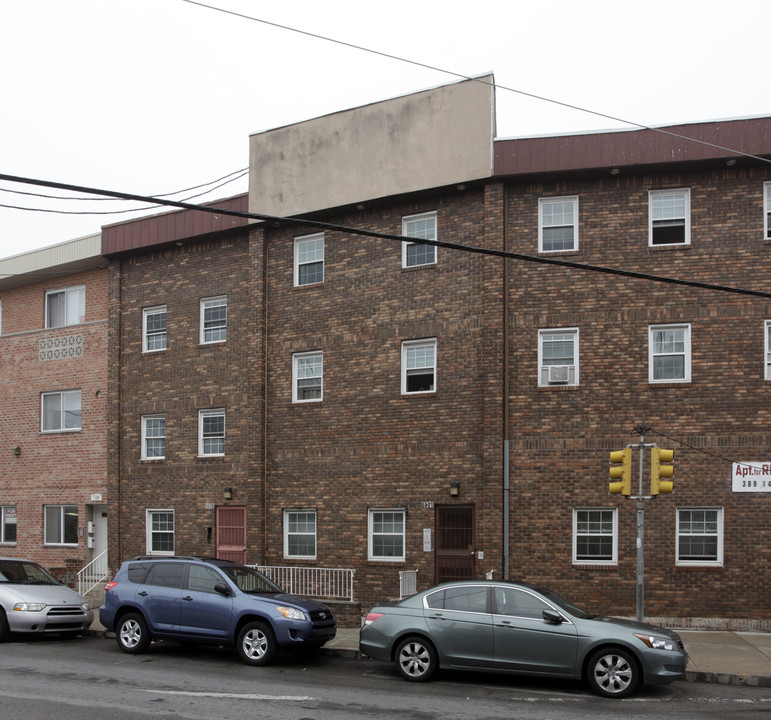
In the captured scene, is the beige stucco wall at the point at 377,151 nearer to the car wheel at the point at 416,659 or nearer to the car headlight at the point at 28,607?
the car wheel at the point at 416,659

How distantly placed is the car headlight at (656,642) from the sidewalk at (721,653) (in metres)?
1.68

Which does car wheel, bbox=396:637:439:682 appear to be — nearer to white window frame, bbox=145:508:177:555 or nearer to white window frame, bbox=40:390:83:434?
white window frame, bbox=145:508:177:555

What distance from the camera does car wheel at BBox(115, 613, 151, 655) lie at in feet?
49.6

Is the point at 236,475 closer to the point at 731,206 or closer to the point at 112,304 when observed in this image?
the point at 112,304

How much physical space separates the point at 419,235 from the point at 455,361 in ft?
10.1

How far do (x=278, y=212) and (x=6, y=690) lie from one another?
12672mm

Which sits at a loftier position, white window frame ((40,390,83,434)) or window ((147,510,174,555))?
white window frame ((40,390,83,434))

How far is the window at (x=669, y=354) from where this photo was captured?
17.9 meters

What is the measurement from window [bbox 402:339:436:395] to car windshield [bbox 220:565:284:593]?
5928mm

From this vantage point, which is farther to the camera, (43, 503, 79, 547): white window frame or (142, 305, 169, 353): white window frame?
(43, 503, 79, 547): white window frame

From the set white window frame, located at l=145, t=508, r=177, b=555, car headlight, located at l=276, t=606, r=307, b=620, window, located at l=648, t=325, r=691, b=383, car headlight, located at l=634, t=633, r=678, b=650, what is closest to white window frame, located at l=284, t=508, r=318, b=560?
white window frame, located at l=145, t=508, r=177, b=555

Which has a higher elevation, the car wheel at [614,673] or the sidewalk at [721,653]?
the car wheel at [614,673]

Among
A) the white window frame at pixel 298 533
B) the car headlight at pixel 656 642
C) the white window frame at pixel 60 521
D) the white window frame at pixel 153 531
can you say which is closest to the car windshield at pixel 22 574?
the white window frame at pixel 153 531

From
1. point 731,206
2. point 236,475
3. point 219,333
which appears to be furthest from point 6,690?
point 731,206
